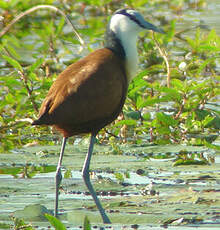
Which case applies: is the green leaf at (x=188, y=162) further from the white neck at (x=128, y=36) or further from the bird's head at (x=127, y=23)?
the bird's head at (x=127, y=23)

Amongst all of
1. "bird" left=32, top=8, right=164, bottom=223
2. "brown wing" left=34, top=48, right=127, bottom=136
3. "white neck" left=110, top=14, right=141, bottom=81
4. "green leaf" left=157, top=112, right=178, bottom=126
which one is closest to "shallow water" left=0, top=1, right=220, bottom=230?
"bird" left=32, top=8, right=164, bottom=223

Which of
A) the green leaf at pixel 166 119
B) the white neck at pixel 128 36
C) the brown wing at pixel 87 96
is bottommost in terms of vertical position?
the green leaf at pixel 166 119

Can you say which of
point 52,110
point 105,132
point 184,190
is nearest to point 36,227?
point 52,110

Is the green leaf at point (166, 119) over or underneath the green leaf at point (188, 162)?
over

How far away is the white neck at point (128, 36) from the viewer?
5.06 m

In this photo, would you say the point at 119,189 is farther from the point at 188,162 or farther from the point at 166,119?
the point at 166,119

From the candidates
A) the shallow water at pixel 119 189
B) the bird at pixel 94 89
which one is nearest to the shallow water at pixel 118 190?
the shallow water at pixel 119 189

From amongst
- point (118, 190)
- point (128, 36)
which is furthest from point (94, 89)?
point (118, 190)

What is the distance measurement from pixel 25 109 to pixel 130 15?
7.45 feet

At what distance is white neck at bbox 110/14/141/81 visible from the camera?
506 centimetres

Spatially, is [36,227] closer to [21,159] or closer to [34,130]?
[21,159]

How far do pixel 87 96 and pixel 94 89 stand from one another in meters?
0.07

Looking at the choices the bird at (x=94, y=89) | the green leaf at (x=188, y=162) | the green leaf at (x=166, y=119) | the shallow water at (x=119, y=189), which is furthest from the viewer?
the green leaf at (x=166, y=119)

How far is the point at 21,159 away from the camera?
602 cm
